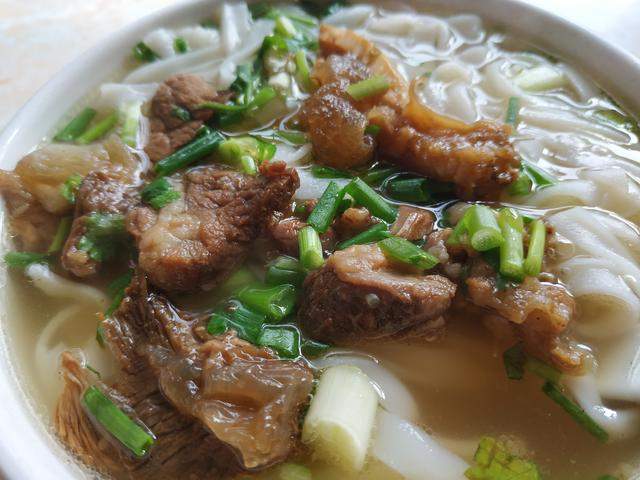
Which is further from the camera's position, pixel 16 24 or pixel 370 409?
pixel 16 24

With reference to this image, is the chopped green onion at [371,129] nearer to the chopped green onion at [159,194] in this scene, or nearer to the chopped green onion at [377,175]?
Result: the chopped green onion at [377,175]

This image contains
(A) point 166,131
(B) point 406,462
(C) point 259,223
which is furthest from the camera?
(A) point 166,131

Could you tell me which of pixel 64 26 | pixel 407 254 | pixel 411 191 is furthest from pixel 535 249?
pixel 64 26


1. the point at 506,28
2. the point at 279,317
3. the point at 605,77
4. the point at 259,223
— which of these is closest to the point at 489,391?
the point at 279,317

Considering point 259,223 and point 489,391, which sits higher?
point 259,223

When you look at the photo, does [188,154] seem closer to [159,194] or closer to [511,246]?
[159,194]

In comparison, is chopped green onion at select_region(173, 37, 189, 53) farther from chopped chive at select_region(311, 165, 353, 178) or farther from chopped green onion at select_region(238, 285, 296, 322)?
chopped green onion at select_region(238, 285, 296, 322)

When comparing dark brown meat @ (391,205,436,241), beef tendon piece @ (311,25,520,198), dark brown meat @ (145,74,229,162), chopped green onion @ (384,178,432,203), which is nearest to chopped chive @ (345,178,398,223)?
dark brown meat @ (391,205,436,241)

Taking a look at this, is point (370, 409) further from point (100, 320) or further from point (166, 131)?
point (166, 131)

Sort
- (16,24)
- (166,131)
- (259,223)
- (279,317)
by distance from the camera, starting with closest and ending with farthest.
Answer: (279,317)
(259,223)
(166,131)
(16,24)
